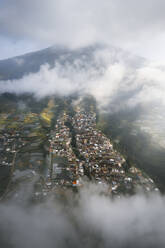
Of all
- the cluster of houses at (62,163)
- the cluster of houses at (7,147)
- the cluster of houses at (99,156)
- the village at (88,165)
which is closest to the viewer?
the village at (88,165)

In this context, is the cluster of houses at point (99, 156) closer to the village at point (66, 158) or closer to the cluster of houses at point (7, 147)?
the village at point (66, 158)

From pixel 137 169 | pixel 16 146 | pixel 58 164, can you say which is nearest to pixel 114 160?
pixel 137 169

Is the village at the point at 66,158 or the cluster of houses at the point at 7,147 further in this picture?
the cluster of houses at the point at 7,147

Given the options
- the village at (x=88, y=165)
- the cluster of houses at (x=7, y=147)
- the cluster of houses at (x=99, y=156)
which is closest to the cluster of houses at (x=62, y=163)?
the village at (x=88, y=165)

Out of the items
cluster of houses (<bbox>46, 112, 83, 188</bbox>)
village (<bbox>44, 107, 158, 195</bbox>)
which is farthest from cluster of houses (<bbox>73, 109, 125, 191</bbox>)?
cluster of houses (<bbox>46, 112, 83, 188</bbox>)

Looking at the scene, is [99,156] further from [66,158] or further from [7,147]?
[7,147]

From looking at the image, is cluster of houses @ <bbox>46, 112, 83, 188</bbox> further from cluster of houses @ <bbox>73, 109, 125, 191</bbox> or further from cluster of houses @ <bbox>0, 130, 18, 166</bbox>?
cluster of houses @ <bbox>0, 130, 18, 166</bbox>

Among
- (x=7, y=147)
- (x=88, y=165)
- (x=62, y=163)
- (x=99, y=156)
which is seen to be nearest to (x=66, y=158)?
(x=62, y=163)

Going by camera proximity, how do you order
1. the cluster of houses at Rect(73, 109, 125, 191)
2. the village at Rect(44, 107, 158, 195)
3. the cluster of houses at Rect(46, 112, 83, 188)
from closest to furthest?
the village at Rect(44, 107, 158, 195) → the cluster of houses at Rect(46, 112, 83, 188) → the cluster of houses at Rect(73, 109, 125, 191)

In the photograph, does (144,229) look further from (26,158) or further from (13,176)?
(26,158)

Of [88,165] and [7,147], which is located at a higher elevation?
[7,147]

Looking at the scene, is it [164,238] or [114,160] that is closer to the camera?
[164,238]
